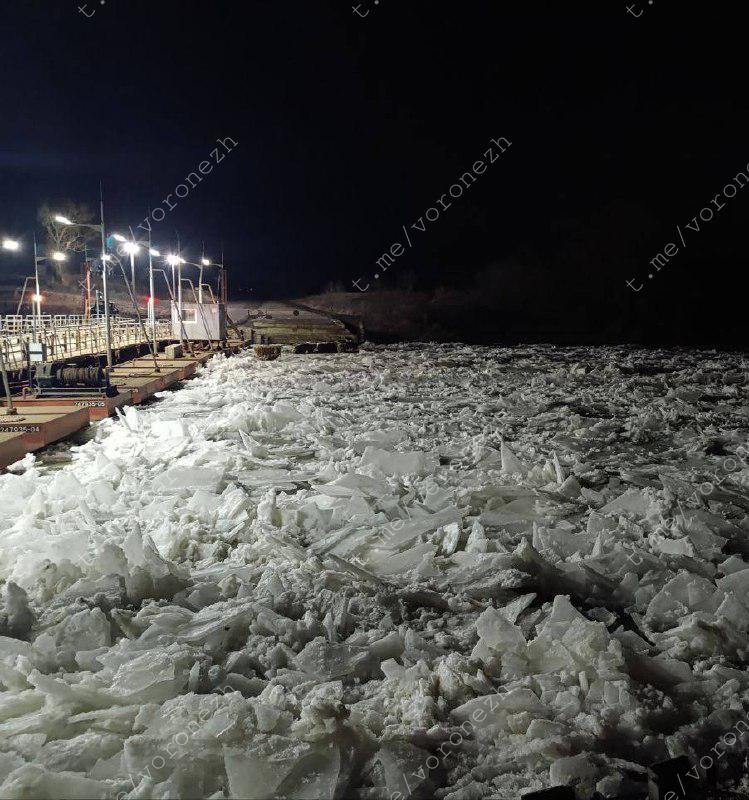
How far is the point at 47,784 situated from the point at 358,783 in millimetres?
1251

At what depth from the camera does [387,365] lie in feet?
77.6

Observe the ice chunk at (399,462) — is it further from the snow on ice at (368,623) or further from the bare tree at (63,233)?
the bare tree at (63,233)

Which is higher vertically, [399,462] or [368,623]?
[399,462]

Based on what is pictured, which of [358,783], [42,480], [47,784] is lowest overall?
[358,783]

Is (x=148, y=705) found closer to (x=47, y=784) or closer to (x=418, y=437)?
(x=47, y=784)

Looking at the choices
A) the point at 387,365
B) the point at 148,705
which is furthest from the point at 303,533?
the point at 387,365

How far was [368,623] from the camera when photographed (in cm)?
385

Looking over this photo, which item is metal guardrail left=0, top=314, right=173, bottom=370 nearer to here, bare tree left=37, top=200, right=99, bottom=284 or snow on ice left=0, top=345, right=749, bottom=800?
snow on ice left=0, top=345, right=749, bottom=800

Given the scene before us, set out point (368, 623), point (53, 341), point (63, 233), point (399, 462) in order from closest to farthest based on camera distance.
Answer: point (368, 623)
point (399, 462)
point (53, 341)
point (63, 233)

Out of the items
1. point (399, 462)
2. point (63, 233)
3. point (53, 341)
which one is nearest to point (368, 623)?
point (399, 462)

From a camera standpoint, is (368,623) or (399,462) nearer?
(368,623)

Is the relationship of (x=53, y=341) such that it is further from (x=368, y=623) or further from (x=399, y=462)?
(x=368, y=623)

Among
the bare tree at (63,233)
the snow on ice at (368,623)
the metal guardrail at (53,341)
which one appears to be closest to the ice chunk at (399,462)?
the snow on ice at (368,623)

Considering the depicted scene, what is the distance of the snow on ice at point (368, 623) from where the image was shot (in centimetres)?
265
